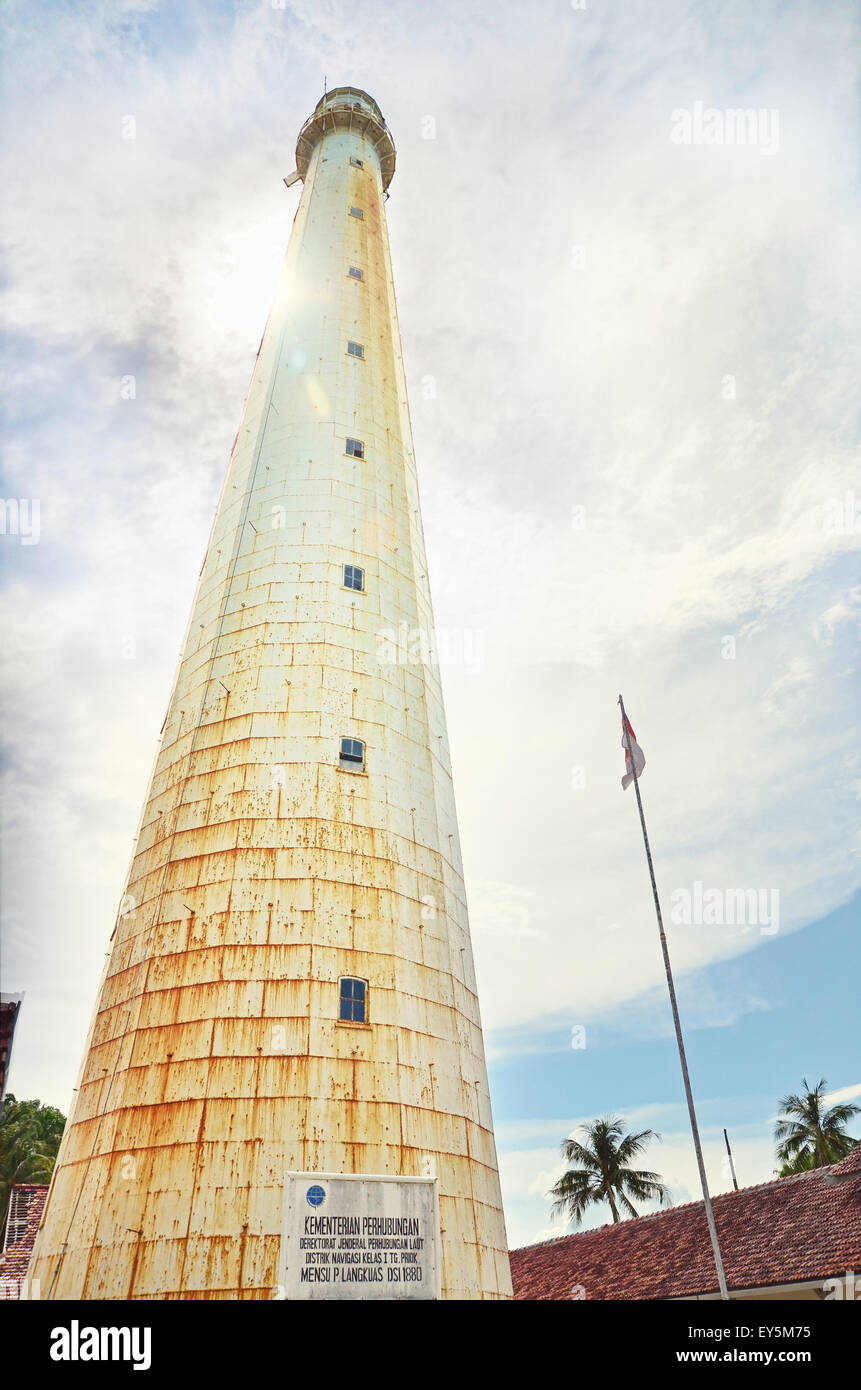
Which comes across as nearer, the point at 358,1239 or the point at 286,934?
the point at 358,1239

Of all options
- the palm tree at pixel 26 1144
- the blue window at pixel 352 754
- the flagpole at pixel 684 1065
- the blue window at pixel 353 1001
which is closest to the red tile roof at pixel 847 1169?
the flagpole at pixel 684 1065

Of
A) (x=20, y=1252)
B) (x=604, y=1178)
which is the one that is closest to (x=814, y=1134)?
(x=604, y=1178)

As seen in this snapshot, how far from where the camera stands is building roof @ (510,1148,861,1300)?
2091 cm

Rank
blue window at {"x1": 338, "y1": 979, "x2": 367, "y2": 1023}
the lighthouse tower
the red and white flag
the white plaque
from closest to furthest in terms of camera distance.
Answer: the white plaque
the lighthouse tower
blue window at {"x1": 338, "y1": 979, "x2": 367, "y2": 1023}
the red and white flag

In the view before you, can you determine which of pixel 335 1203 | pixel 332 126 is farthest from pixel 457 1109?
pixel 332 126

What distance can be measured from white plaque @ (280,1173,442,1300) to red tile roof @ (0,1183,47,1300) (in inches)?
381

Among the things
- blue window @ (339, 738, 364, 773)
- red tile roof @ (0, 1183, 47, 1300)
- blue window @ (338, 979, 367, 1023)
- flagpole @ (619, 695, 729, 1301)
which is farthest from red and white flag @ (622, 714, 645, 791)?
red tile roof @ (0, 1183, 47, 1300)

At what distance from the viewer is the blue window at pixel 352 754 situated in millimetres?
20609

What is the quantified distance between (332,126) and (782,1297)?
50.5 metres

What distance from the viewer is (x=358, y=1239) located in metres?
15.0

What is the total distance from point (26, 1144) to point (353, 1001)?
51.6 metres

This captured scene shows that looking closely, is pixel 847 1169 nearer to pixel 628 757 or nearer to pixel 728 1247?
pixel 728 1247

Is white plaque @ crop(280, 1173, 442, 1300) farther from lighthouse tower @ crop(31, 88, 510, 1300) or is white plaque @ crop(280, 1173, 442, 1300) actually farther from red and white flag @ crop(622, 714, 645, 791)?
red and white flag @ crop(622, 714, 645, 791)

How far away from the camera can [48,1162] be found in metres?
53.1
